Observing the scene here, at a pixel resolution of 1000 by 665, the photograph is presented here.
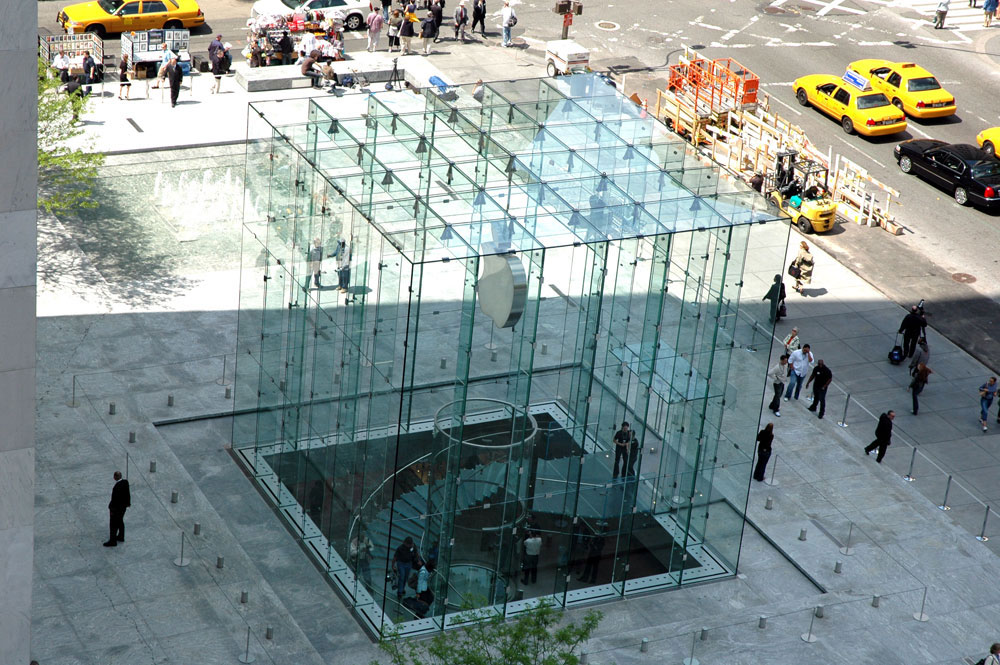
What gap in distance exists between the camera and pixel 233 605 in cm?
2747

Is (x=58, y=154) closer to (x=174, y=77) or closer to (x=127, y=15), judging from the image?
(x=174, y=77)

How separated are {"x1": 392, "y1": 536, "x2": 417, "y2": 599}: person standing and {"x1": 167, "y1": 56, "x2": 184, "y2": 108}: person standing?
86.3 ft

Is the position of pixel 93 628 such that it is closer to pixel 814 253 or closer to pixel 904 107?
pixel 814 253

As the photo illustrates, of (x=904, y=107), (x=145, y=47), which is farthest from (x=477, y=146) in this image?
(x=904, y=107)

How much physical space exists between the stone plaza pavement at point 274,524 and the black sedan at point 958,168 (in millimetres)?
10197

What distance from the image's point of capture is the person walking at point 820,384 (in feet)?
115

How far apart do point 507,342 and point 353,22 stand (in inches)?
1378

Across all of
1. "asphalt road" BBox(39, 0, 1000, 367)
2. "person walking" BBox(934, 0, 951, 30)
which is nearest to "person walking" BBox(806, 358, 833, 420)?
"asphalt road" BBox(39, 0, 1000, 367)

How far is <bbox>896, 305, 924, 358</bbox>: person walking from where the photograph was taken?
38.3 meters

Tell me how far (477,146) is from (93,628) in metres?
11.2

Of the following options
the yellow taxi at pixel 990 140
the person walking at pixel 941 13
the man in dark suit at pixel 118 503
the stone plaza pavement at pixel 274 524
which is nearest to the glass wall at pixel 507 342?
the stone plaza pavement at pixel 274 524

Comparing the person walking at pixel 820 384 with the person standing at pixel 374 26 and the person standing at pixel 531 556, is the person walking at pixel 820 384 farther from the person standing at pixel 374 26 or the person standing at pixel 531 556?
the person standing at pixel 374 26

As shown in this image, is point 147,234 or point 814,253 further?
point 814,253

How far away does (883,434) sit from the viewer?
3366 cm
